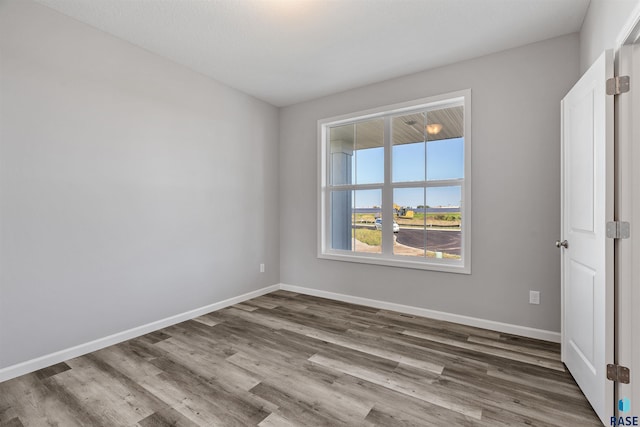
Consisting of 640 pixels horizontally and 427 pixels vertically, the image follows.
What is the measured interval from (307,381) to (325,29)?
9.16 ft

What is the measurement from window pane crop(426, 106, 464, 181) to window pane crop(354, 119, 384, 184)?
1.96 ft

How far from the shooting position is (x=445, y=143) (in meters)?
3.30

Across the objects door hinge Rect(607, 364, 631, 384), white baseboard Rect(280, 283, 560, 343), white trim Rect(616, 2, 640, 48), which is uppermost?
white trim Rect(616, 2, 640, 48)

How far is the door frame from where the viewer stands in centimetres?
148

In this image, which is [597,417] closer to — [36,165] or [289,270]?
[289,270]

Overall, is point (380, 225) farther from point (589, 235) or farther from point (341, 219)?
point (589, 235)

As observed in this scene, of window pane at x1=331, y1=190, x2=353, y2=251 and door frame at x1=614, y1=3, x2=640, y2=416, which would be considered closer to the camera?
door frame at x1=614, y1=3, x2=640, y2=416

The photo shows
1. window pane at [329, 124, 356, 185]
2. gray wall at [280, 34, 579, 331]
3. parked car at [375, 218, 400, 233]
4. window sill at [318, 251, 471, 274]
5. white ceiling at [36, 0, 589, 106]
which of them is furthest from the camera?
window pane at [329, 124, 356, 185]

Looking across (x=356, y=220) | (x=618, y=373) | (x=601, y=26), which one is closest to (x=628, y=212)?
(x=618, y=373)

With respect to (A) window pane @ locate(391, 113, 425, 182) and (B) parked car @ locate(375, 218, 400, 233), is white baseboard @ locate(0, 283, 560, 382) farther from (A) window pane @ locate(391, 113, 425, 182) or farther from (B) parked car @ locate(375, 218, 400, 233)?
(A) window pane @ locate(391, 113, 425, 182)

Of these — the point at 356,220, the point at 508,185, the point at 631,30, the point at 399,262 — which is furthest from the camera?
the point at 356,220

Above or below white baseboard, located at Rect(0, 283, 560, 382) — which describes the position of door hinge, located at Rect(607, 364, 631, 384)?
above

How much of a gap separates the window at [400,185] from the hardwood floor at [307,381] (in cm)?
95

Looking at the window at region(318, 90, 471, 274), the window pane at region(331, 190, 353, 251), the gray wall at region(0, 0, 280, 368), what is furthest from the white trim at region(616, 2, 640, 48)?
the gray wall at region(0, 0, 280, 368)
